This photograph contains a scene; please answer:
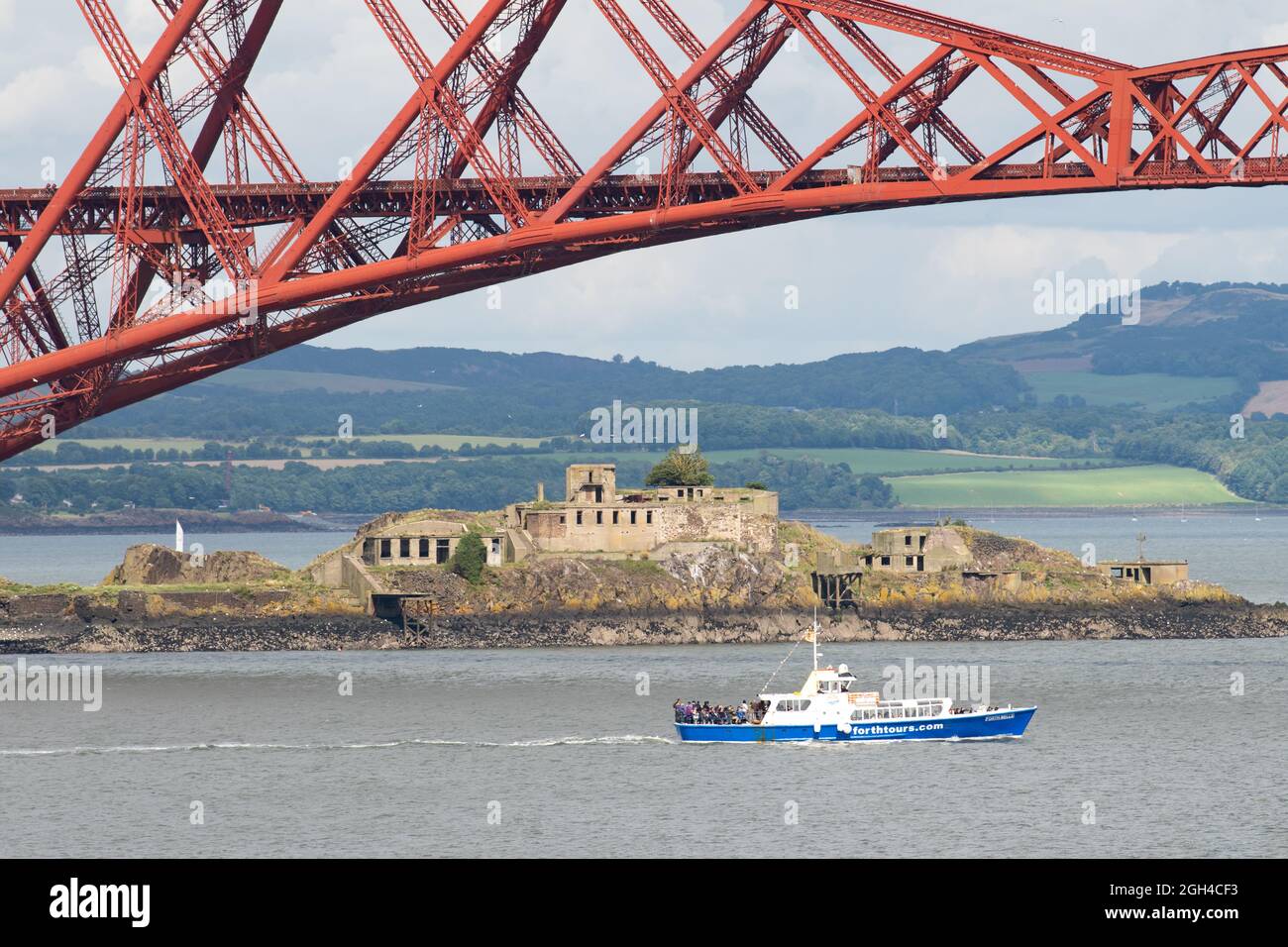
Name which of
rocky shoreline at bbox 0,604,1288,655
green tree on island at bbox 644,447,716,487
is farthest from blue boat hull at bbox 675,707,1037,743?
green tree on island at bbox 644,447,716,487

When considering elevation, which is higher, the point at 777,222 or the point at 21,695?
the point at 777,222

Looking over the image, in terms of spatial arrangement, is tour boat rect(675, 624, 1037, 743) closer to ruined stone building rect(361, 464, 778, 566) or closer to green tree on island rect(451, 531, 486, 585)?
green tree on island rect(451, 531, 486, 585)

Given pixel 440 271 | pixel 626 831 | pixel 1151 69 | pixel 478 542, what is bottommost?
pixel 626 831

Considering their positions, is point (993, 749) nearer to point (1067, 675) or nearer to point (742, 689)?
point (742, 689)

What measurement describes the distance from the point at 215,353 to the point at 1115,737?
31.3 metres

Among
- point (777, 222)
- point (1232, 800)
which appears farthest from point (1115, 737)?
point (777, 222)

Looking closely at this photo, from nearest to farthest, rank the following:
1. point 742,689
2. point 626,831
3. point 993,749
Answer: point 626,831 < point 993,749 < point 742,689

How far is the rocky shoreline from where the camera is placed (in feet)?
377

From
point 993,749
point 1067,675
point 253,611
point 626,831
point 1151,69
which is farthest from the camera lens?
point 253,611

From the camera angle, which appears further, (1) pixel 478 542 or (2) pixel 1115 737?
(1) pixel 478 542

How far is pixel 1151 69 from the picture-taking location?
72.7m

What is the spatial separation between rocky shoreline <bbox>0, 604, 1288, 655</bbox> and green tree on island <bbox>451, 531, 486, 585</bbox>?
2214 millimetres

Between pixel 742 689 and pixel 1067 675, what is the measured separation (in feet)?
50.5

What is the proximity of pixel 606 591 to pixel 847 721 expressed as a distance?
37244 millimetres
